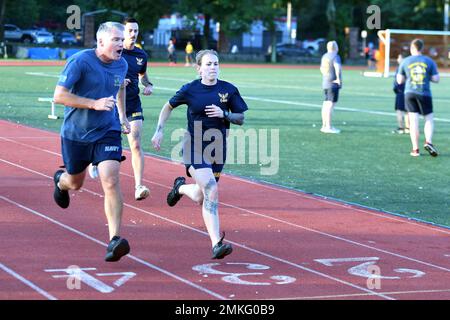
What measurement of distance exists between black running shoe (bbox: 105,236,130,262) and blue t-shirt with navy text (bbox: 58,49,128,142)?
100cm

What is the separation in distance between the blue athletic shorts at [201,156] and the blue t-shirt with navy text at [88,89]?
0.80 metres

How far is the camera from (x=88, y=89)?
893 centimetres

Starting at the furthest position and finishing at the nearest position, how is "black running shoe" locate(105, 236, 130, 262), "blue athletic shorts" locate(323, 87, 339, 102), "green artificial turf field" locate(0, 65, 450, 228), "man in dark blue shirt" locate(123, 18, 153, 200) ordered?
"blue athletic shorts" locate(323, 87, 339, 102) → "green artificial turf field" locate(0, 65, 450, 228) → "man in dark blue shirt" locate(123, 18, 153, 200) → "black running shoe" locate(105, 236, 130, 262)

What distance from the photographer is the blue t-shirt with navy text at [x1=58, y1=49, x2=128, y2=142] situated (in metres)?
8.86

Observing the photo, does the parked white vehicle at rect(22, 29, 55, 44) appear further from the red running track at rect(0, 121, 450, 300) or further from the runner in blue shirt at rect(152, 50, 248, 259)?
the runner in blue shirt at rect(152, 50, 248, 259)

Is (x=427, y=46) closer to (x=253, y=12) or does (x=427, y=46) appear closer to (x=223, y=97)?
(x=253, y=12)

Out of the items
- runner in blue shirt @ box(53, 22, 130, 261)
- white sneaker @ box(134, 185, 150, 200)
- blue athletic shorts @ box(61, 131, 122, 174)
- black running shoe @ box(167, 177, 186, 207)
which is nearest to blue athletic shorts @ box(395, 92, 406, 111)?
white sneaker @ box(134, 185, 150, 200)

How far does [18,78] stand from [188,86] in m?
32.3

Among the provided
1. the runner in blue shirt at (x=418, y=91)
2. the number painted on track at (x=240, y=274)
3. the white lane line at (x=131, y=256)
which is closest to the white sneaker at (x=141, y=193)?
the white lane line at (x=131, y=256)

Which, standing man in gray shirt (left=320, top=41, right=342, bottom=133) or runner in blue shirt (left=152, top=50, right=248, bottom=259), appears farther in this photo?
standing man in gray shirt (left=320, top=41, right=342, bottom=133)

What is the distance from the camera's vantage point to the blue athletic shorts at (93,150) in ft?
29.1

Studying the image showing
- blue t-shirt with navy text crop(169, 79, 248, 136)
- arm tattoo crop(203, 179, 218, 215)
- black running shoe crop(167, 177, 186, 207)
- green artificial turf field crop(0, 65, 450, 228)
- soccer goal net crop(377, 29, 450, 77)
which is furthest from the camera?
soccer goal net crop(377, 29, 450, 77)
